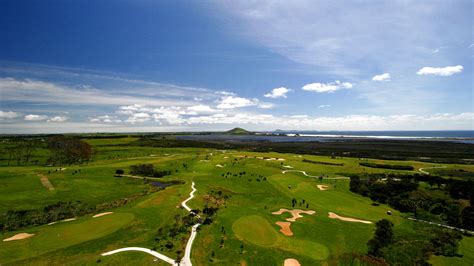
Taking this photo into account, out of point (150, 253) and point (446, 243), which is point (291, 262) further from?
point (446, 243)

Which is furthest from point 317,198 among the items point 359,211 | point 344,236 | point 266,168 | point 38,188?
point 38,188

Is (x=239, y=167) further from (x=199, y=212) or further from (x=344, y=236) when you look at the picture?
(x=344, y=236)

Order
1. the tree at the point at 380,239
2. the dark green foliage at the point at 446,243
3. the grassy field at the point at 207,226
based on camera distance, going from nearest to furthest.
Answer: the grassy field at the point at 207,226 < the tree at the point at 380,239 < the dark green foliage at the point at 446,243

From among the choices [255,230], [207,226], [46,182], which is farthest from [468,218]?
[46,182]

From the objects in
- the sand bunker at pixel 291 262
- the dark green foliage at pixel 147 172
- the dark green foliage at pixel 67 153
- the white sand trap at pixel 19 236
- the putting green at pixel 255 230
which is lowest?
the sand bunker at pixel 291 262

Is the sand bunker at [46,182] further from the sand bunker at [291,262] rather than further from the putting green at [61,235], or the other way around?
the sand bunker at [291,262]

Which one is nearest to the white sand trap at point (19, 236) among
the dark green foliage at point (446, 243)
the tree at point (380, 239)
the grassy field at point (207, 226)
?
the grassy field at point (207, 226)
